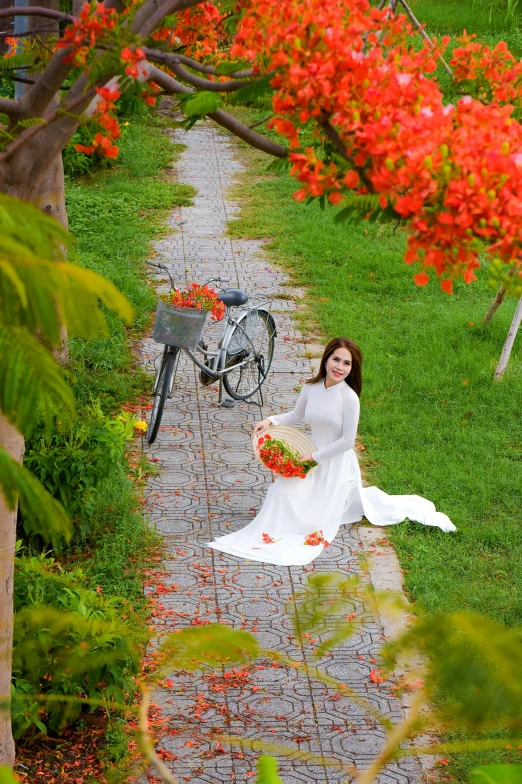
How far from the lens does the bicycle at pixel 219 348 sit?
24.5 ft

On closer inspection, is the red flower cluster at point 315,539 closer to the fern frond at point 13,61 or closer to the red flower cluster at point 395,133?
the fern frond at point 13,61

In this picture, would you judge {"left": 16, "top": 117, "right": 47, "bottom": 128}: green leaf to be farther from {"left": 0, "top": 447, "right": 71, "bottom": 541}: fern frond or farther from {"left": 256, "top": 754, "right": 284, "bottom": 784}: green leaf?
{"left": 256, "top": 754, "right": 284, "bottom": 784}: green leaf

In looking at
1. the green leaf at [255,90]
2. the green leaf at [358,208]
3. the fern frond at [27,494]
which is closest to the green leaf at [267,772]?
the fern frond at [27,494]

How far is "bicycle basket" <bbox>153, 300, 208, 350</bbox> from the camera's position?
7445 mm

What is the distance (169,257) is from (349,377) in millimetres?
5719

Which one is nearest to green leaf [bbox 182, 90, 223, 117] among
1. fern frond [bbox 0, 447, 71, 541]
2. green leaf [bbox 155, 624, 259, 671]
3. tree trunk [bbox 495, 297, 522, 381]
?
fern frond [bbox 0, 447, 71, 541]

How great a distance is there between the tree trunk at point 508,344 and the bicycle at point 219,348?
2.07 m

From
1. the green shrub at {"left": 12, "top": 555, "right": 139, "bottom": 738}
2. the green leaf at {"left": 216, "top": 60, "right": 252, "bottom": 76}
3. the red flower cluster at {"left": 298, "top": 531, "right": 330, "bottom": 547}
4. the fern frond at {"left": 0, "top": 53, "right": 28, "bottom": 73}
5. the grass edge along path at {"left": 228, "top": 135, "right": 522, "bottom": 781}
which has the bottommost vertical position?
the red flower cluster at {"left": 298, "top": 531, "right": 330, "bottom": 547}

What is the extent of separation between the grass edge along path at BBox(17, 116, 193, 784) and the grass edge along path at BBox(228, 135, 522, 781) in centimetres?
156

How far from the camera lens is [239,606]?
5949mm

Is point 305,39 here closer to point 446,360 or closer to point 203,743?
point 203,743

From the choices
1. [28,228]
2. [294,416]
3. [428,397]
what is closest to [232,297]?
[294,416]

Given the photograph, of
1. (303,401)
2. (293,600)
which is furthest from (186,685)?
(303,401)

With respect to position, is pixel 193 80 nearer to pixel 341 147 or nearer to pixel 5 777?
pixel 341 147
